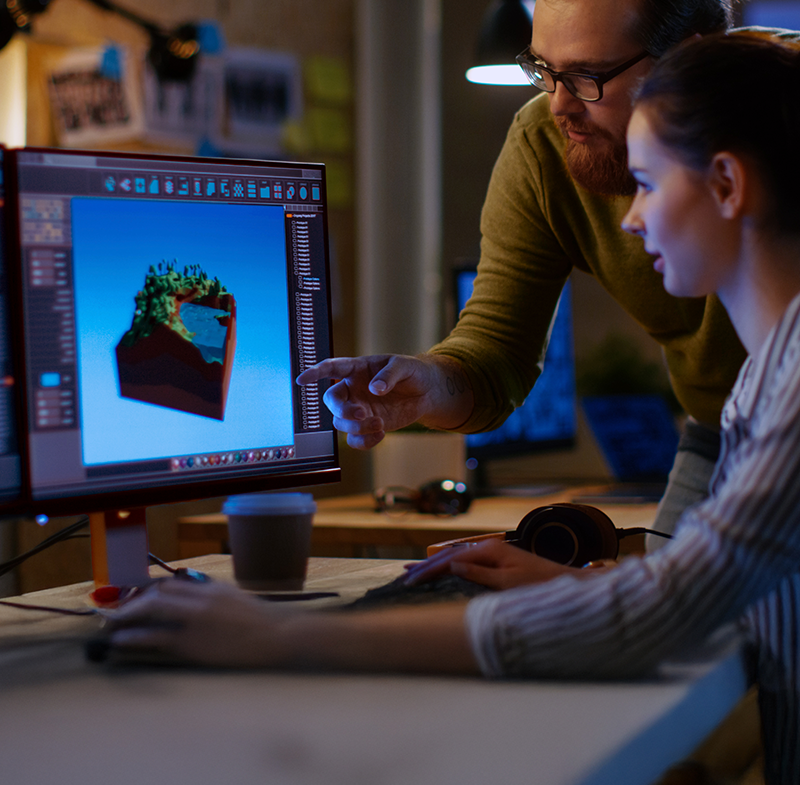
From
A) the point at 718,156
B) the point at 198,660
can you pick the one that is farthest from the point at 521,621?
the point at 718,156

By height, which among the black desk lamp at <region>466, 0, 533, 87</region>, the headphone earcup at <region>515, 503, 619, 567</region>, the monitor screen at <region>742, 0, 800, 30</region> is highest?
the monitor screen at <region>742, 0, 800, 30</region>

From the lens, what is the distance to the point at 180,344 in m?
1.01

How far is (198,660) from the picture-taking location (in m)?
0.70

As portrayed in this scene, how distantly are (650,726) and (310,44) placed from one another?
2.62 metres

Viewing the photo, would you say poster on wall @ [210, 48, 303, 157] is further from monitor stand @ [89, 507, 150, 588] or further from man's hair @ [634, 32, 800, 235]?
man's hair @ [634, 32, 800, 235]

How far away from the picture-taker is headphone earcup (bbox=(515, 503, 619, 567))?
3.28 feet

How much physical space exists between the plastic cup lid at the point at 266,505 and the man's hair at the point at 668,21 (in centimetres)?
73

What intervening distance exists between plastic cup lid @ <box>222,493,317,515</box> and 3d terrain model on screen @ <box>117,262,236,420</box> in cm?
9

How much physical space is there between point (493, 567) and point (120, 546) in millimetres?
404

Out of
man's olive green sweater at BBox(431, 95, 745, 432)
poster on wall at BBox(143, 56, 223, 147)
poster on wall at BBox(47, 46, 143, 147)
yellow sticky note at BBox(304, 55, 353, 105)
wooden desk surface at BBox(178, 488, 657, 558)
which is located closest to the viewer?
man's olive green sweater at BBox(431, 95, 745, 432)

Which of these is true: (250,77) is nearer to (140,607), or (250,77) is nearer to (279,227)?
(279,227)

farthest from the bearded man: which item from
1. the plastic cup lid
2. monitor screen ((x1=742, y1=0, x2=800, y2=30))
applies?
monitor screen ((x1=742, y1=0, x2=800, y2=30))

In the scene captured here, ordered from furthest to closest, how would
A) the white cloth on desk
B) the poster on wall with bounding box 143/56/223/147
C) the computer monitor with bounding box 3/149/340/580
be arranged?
the poster on wall with bounding box 143/56/223/147 < the computer monitor with bounding box 3/149/340/580 < the white cloth on desk

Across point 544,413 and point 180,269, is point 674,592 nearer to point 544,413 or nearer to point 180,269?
point 180,269
